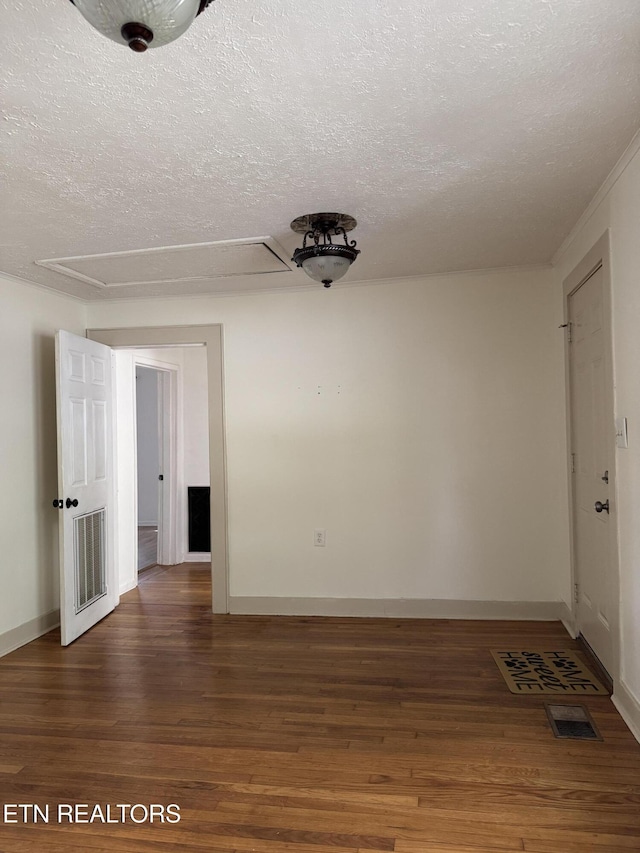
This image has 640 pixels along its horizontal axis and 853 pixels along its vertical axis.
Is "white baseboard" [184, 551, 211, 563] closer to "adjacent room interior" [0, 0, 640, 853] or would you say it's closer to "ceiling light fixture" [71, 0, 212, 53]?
"adjacent room interior" [0, 0, 640, 853]

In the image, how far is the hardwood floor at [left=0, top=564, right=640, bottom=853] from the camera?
2.06 m

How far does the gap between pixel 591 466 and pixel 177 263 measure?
280 centimetres

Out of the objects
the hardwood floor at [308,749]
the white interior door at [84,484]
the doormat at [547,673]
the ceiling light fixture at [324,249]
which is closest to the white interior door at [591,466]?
the doormat at [547,673]

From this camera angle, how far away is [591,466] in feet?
11.4

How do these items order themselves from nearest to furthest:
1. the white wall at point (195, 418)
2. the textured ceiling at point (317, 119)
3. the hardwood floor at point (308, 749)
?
1. the textured ceiling at point (317, 119)
2. the hardwood floor at point (308, 749)
3. the white wall at point (195, 418)

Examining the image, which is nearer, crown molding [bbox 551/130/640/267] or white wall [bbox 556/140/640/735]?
crown molding [bbox 551/130/640/267]

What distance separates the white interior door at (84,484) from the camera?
4.02 meters

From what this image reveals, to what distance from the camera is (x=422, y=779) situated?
2334 mm

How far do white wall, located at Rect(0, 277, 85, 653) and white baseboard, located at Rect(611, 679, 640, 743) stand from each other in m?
3.53

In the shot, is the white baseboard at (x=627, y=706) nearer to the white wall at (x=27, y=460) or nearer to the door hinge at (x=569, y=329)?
the door hinge at (x=569, y=329)

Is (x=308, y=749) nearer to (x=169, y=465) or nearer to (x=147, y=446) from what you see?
(x=169, y=465)

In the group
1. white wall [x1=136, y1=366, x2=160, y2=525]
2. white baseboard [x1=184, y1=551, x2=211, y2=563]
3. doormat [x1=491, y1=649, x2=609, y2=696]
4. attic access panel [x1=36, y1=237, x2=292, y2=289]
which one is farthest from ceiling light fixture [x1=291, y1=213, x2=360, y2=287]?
white wall [x1=136, y1=366, x2=160, y2=525]

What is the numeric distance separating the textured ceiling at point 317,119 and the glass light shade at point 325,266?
0.23 meters

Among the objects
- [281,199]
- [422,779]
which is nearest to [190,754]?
[422,779]
